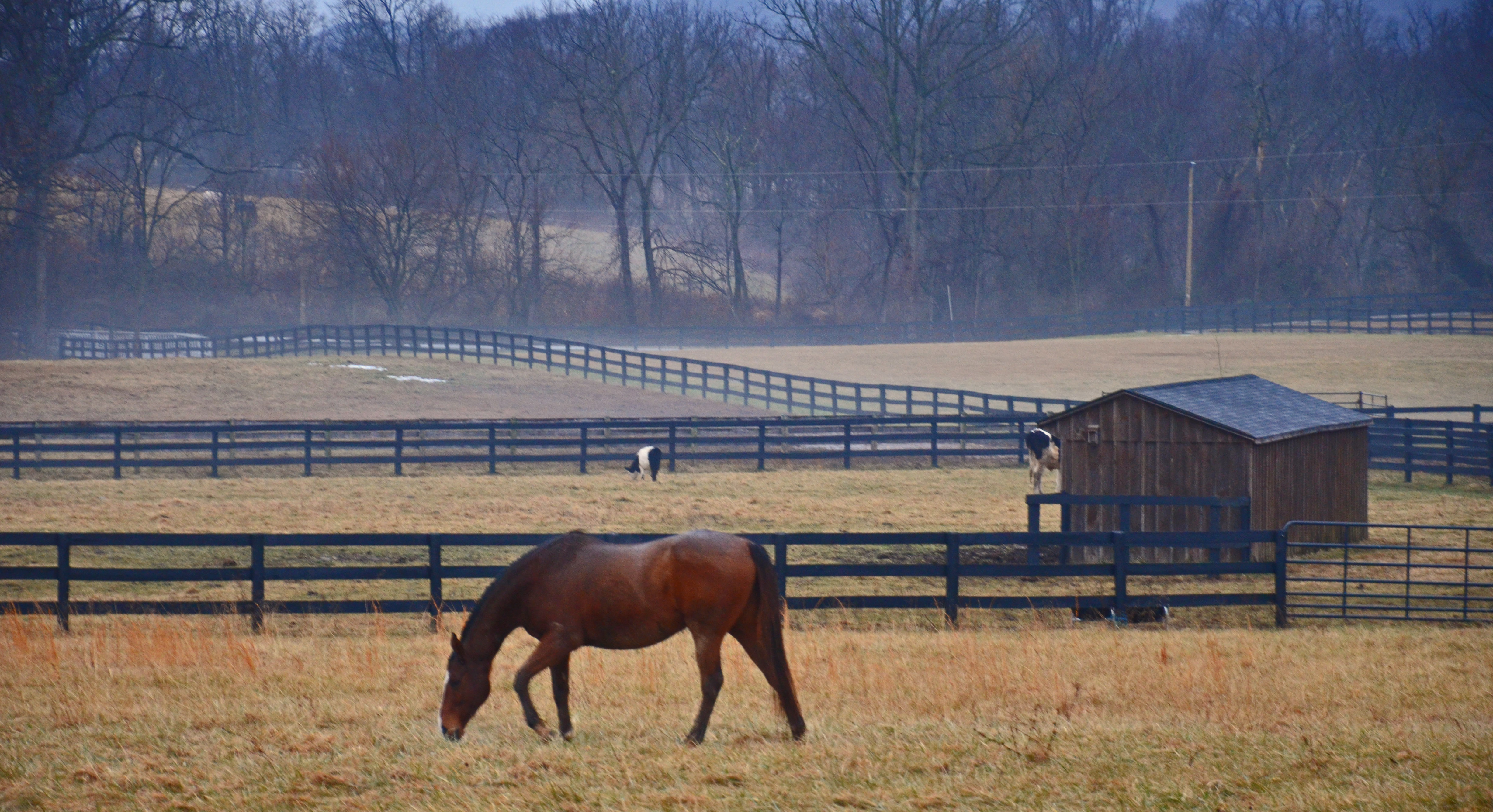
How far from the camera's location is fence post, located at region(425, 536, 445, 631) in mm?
10664

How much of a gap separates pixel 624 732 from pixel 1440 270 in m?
63.8

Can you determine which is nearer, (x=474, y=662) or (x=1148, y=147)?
(x=474, y=662)

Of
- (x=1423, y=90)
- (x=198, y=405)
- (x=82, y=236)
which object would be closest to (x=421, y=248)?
(x=82, y=236)

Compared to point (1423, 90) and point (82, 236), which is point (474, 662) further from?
point (1423, 90)

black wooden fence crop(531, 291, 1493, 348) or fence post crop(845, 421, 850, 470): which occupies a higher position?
Result: black wooden fence crop(531, 291, 1493, 348)

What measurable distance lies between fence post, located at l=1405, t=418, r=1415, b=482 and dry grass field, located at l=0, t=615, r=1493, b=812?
14168mm

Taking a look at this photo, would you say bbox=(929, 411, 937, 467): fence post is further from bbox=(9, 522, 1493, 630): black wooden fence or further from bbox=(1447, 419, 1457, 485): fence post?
bbox=(9, 522, 1493, 630): black wooden fence

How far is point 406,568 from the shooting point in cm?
1063

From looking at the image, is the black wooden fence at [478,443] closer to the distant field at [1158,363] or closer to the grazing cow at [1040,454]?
the grazing cow at [1040,454]

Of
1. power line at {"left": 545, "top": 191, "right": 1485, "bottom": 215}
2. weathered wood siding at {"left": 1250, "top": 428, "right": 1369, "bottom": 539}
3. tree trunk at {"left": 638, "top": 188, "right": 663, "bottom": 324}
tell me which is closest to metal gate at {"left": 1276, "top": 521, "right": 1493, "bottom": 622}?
weathered wood siding at {"left": 1250, "top": 428, "right": 1369, "bottom": 539}

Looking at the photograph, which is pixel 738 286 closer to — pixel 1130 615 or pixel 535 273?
pixel 535 273

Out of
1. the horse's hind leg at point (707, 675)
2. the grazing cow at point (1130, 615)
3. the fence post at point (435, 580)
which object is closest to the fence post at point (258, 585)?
the fence post at point (435, 580)

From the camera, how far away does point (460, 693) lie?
668 centimetres

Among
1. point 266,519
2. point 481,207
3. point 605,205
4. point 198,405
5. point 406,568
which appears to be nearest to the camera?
point 406,568
